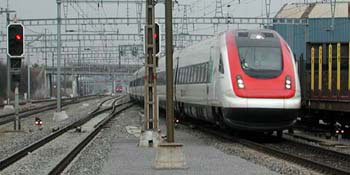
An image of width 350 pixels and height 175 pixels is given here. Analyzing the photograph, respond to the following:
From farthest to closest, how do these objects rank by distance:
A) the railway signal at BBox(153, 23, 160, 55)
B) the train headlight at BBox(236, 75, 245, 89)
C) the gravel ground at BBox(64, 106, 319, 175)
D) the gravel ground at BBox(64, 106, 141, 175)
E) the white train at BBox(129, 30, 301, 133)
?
the railway signal at BBox(153, 23, 160, 55)
the train headlight at BBox(236, 75, 245, 89)
the white train at BBox(129, 30, 301, 133)
the gravel ground at BBox(64, 106, 141, 175)
the gravel ground at BBox(64, 106, 319, 175)

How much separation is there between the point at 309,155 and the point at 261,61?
12.8ft

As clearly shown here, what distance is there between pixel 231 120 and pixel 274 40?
2.90m

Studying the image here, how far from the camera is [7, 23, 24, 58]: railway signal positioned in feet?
84.6

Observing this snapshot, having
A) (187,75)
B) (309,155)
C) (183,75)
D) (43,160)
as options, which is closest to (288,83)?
(309,155)

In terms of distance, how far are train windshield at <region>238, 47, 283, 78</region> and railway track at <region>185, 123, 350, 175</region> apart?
6.62 feet

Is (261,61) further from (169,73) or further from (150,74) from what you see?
(169,73)

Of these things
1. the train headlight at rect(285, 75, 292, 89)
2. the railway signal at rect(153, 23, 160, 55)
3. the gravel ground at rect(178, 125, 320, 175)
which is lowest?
the gravel ground at rect(178, 125, 320, 175)

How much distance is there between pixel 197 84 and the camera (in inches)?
931

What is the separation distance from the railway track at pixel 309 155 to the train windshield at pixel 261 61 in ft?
6.62

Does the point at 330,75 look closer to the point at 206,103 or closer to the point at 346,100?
the point at 346,100

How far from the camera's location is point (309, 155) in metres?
16.2

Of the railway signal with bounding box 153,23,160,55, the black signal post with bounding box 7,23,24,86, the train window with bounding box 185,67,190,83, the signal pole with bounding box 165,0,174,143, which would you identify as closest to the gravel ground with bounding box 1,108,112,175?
the signal pole with bounding box 165,0,174,143

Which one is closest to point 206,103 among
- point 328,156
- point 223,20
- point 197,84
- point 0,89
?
point 197,84

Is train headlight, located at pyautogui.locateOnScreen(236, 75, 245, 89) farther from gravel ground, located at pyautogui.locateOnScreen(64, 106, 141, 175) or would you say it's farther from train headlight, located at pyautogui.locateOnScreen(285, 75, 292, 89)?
gravel ground, located at pyautogui.locateOnScreen(64, 106, 141, 175)
